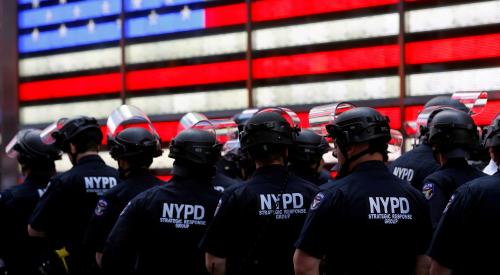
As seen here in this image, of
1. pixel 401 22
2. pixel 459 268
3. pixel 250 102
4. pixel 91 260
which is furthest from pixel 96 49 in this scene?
pixel 459 268

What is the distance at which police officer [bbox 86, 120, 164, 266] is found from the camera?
5520 millimetres

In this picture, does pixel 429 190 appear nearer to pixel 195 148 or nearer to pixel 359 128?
pixel 359 128

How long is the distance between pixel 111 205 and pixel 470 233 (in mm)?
2723

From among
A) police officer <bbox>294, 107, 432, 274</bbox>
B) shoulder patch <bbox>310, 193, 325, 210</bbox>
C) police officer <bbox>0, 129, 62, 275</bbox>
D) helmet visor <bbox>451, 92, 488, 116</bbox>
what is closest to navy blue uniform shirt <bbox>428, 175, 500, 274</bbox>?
police officer <bbox>294, 107, 432, 274</bbox>

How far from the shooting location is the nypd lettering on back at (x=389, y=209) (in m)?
3.63

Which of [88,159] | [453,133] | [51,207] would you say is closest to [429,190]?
[453,133]

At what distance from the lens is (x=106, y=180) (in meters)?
6.21

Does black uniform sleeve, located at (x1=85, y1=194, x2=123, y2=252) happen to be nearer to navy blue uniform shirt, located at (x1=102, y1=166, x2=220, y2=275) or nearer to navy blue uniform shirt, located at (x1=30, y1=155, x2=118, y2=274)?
navy blue uniform shirt, located at (x1=30, y1=155, x2=118, y2=274)

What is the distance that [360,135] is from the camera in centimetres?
385

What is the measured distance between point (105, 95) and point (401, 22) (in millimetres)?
4962

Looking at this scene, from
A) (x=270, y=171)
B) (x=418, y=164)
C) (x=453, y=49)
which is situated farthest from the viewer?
(x=453, y=49)

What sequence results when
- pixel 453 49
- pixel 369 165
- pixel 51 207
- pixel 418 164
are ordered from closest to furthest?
pixel 369 165 → pixel 418 164 → pixel 51 207 → pixel 453 49

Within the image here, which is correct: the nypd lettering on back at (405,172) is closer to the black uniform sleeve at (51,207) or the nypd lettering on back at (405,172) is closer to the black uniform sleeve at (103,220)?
the black uniform sleeve at (103,220)

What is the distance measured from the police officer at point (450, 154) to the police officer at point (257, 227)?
953 mm
